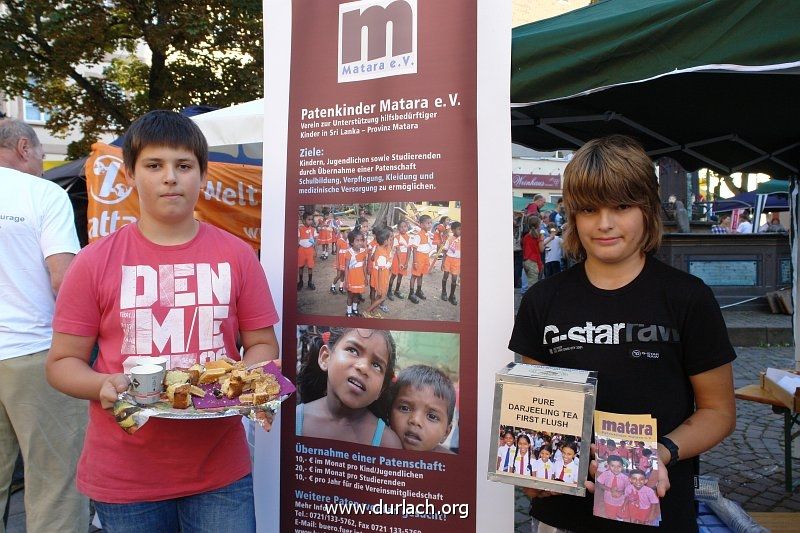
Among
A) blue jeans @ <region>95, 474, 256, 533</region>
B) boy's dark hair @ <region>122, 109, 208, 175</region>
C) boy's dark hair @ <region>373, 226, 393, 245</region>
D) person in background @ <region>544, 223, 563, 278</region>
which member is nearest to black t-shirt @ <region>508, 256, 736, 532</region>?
boy's dark hair @ <region>373, 226, 393, 245</region>

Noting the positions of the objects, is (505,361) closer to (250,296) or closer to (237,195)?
(250,296)

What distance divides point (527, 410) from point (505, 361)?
0.63 metres

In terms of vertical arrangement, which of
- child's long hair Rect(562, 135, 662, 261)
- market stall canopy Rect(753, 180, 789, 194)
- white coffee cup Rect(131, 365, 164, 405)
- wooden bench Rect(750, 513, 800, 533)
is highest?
market stall canopy Rect(753, 180, 789, 194)

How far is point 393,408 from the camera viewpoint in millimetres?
2234

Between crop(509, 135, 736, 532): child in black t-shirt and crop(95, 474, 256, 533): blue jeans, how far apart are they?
34.5 inches

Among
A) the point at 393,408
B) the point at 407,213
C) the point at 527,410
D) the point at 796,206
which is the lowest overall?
the point at 393,408

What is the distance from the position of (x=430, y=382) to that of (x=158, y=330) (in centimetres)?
96

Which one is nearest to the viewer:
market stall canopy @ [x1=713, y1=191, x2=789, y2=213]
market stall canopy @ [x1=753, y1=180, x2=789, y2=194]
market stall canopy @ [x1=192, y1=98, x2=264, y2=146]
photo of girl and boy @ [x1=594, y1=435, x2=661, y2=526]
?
photo of girl and boy @ [x1=594, y1=435, x2=661, y2=526]

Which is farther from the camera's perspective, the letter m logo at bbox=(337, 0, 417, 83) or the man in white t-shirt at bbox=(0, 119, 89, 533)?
the man in white t-shirt at bbox=(0, 119, 89, 533)

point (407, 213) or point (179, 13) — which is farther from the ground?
point (179, 13)

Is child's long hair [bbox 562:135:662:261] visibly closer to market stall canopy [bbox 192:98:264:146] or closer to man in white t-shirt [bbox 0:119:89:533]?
man in white t-shirt [bbox 0:119:89:533]

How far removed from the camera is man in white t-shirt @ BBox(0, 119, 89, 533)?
2.76 metres

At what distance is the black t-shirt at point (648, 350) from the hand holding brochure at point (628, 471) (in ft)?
0.48

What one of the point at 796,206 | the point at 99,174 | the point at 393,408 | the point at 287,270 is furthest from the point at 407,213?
the point at 796,206
